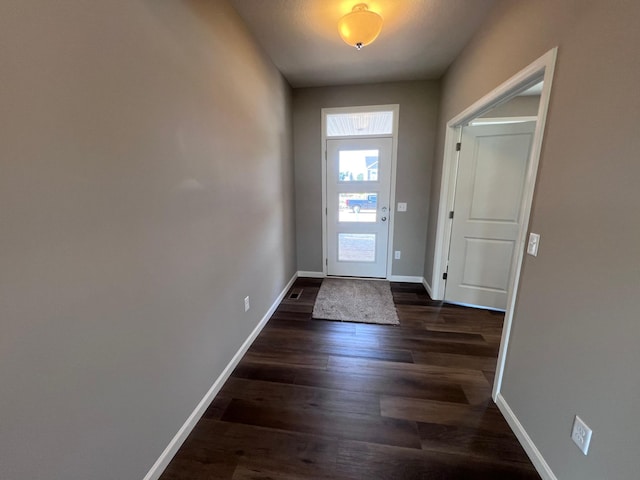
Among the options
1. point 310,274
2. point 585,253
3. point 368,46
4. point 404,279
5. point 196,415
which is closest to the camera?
point 585,253

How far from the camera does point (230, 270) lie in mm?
1854

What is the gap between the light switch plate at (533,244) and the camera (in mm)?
1334

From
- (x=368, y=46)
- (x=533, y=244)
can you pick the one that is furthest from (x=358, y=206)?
(x=533, y=244)

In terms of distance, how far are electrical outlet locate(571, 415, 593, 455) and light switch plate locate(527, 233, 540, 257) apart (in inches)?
29.1

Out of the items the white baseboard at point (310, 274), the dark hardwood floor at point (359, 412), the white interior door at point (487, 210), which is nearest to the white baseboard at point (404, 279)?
the white interior door at point (487, 210)

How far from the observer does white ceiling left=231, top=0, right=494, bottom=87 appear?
179cm

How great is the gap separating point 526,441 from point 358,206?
271cm

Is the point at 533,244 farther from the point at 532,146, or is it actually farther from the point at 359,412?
the point at 359,412

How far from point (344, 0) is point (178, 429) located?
2792 millimetres

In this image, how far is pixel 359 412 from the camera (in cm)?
159

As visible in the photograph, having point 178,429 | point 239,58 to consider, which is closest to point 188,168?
point 239,58

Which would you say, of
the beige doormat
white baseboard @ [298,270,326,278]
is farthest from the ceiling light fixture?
white baseboard @ [298,270,326,278]

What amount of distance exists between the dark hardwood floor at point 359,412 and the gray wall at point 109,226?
29 cm

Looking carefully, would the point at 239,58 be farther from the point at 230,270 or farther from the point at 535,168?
the point at 535,168
